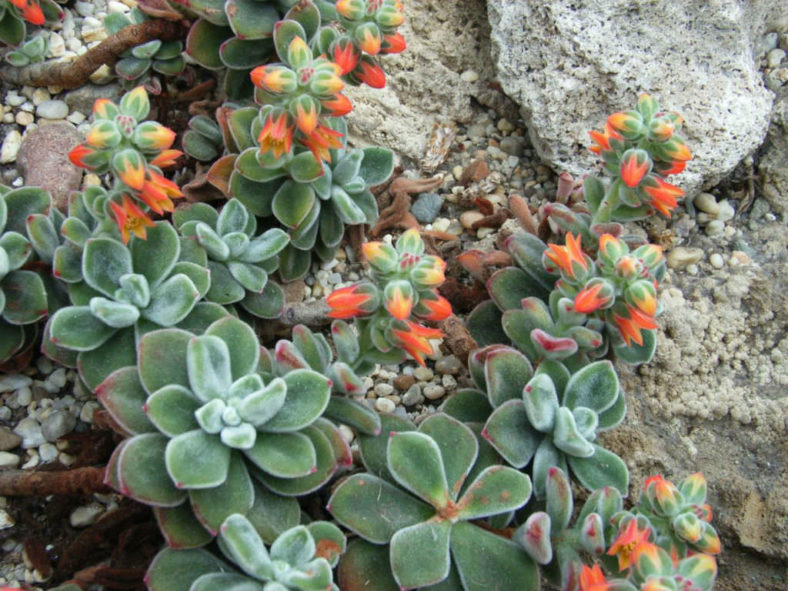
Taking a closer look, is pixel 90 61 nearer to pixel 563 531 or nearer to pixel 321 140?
pixel 321 140

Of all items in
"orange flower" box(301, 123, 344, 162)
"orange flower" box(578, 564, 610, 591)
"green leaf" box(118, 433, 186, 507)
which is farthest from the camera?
"orange flower" box(301, 123, 344, 162)

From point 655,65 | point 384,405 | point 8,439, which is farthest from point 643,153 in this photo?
point 8,439

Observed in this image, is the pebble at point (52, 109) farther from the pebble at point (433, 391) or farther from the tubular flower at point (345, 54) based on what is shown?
the pebble at point (433, 391)

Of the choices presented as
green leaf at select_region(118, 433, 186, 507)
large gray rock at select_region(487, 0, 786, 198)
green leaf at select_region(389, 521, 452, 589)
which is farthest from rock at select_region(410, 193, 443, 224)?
green leaf at select_region(118, 433, 186, 507)

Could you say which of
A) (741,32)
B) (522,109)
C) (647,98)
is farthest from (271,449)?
(741,32)

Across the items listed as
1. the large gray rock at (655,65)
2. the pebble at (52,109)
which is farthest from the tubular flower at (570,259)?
the pebble at (52,109)

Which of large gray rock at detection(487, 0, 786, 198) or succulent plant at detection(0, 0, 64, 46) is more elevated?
large gray rock at detection(487, 0, 786, 198)

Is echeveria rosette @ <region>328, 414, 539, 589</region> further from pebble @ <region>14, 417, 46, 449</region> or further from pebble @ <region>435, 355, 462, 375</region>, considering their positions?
pebble @ <region>14, 417, 46, 449</region>
